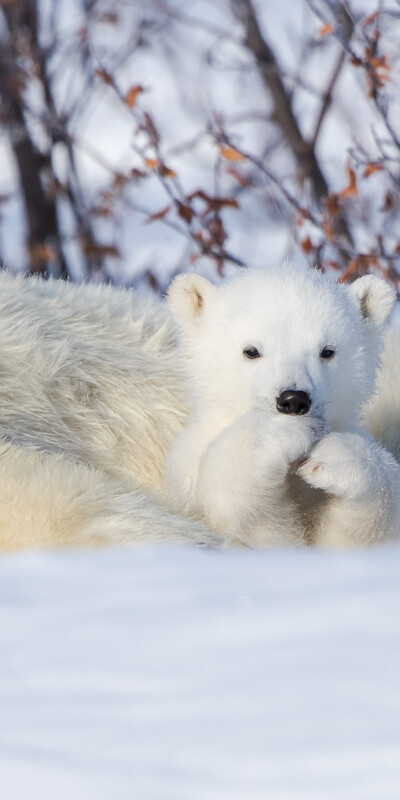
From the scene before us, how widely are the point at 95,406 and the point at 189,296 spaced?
0.51 m

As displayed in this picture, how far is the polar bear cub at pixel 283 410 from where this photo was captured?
198cm

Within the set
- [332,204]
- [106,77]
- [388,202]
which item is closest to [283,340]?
[332,204]

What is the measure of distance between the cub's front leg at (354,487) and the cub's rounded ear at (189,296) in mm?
512

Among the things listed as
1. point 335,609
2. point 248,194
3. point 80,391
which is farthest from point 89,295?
point 248,194

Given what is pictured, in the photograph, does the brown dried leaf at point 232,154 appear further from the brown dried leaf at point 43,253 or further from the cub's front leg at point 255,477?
the brown dried leaf at point 43,253

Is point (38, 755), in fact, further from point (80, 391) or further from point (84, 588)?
point (80, 391)

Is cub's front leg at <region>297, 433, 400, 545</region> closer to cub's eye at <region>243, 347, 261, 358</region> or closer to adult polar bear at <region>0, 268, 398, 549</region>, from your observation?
adult polar bear at <region>0, 268, 398, 549</region>

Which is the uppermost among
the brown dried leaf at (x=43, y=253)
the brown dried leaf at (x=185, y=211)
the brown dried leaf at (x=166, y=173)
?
the brown dried leaf at (x=166, y=173)

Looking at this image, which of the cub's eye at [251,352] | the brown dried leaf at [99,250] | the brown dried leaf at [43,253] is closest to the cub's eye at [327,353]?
the cub's eye at [251,352]

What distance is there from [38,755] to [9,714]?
0.08 m

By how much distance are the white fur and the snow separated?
641mm

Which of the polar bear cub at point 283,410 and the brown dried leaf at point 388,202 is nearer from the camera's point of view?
the polar bear cub at point 283,410

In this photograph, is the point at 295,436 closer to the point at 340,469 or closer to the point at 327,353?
the point at 340,469

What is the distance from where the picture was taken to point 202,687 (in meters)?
0.99
